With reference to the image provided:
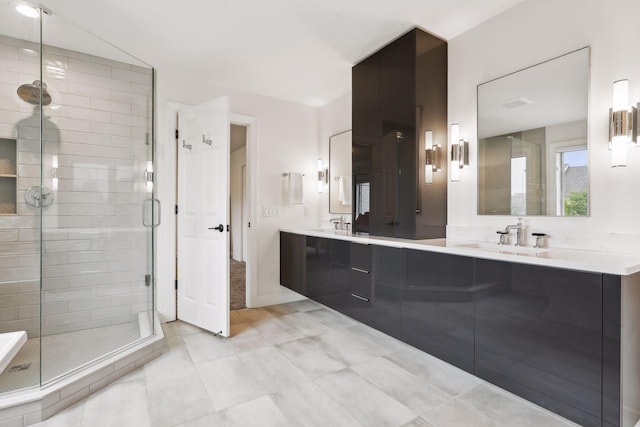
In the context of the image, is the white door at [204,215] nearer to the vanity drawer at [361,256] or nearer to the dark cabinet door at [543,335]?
the vanity drawer at [361,256]

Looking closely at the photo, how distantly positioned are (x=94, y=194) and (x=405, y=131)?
2622 mm

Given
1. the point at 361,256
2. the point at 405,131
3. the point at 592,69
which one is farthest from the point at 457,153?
the point at 361,256

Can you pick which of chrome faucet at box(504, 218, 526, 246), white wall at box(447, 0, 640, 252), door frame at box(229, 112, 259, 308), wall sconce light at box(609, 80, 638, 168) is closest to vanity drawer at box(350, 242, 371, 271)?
white wall at box(447, 0, 640, 252)

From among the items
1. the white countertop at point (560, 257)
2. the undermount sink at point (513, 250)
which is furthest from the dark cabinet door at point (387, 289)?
the undermount sink at point (513, 250)

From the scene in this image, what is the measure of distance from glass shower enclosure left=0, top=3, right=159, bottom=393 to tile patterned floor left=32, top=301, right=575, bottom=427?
1.45ft

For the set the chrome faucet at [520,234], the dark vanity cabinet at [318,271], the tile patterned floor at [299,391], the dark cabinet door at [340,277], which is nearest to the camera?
the tile patterned floor at [299,391]

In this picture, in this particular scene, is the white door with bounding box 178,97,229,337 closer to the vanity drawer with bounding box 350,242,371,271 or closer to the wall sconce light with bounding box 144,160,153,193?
the wall sconce light with bounding box 144,160,153,193

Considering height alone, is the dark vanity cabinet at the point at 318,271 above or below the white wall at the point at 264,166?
below

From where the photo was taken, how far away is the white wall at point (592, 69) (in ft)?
5.50

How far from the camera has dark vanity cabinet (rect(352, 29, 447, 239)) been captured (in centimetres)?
243

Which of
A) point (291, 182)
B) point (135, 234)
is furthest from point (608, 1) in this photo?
point (135, 234)

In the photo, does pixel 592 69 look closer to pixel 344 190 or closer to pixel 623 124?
pixel 623 124

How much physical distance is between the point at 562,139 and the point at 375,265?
144cm

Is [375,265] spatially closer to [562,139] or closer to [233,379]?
[233,379]
